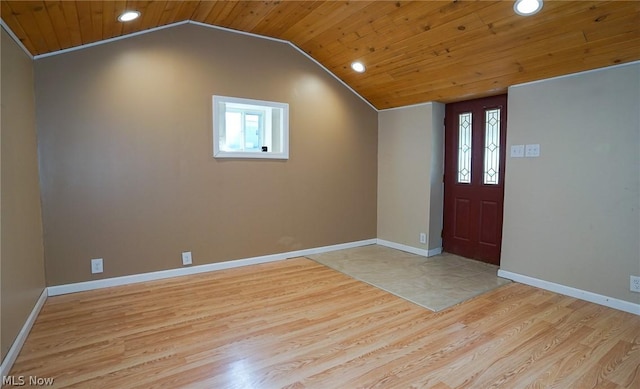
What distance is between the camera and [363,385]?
1904mm

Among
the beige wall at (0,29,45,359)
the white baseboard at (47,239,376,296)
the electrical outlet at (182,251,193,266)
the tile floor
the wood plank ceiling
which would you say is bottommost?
the tile floor

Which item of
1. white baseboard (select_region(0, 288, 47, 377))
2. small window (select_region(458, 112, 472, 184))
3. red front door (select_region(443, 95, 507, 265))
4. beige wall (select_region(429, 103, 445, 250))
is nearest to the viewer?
white baseboard (select_region(0, 288, 47, 377))

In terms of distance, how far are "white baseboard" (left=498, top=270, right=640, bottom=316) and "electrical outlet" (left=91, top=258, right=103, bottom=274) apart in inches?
164

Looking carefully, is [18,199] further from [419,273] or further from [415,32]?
[419,273]

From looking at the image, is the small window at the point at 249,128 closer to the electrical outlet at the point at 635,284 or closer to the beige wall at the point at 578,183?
the beige wall at the point at 578,183

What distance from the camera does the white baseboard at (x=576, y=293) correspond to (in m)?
2.86

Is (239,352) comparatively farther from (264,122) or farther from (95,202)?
(264,122)

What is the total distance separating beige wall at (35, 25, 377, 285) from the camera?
318 cm

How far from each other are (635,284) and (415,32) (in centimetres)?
287

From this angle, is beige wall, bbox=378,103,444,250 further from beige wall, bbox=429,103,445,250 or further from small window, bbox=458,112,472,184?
small window, bbox=458,112,472,184

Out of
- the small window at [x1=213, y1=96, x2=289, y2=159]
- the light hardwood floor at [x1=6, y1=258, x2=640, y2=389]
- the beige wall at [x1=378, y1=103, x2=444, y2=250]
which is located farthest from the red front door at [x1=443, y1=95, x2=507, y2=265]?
the small window at [x1=213, y1=96, x2=289, y2=159]

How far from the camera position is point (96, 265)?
11.0 ft

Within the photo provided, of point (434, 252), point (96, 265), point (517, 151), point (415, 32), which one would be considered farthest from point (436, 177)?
point (96, 265)

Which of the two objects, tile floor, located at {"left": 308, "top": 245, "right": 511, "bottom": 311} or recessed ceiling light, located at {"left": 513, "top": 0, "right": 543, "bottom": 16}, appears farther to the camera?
tile floor, located at {"left": 308, "top": 245, "right": 511, "bottom": 311}
